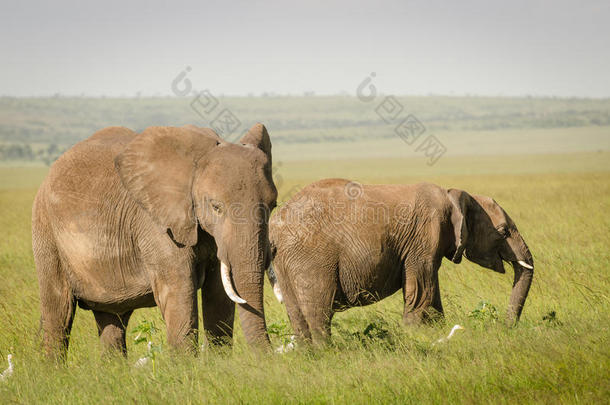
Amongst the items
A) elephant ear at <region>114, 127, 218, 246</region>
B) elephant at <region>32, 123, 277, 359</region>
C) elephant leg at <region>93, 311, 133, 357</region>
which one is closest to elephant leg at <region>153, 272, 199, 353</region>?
elephant at <region>32, 123, 277, 359</region>

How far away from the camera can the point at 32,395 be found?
217 inches

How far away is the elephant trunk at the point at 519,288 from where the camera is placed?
25.7 feet

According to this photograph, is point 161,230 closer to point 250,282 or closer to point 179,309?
point 179,309

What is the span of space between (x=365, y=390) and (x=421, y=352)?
963mm

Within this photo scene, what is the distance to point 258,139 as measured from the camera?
18.1 feet

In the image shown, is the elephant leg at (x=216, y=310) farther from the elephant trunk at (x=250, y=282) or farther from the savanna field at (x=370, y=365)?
the elephant trunk at (x=250, y=282)

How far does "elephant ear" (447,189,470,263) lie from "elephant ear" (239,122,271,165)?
297 centimetres

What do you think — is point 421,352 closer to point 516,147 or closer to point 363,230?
point 363,230

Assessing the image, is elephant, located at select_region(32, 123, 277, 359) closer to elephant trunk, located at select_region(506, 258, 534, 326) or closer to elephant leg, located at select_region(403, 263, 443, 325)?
elephant leg, located at select_region(403, 263, 443, 325)

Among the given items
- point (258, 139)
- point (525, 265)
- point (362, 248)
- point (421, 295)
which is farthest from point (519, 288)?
point (258, 139)

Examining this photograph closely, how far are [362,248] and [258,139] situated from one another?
2.37m

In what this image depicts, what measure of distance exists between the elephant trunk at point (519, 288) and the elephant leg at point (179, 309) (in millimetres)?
3389

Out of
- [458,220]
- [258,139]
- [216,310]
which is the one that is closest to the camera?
[258,139]

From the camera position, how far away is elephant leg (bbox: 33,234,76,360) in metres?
6.11
